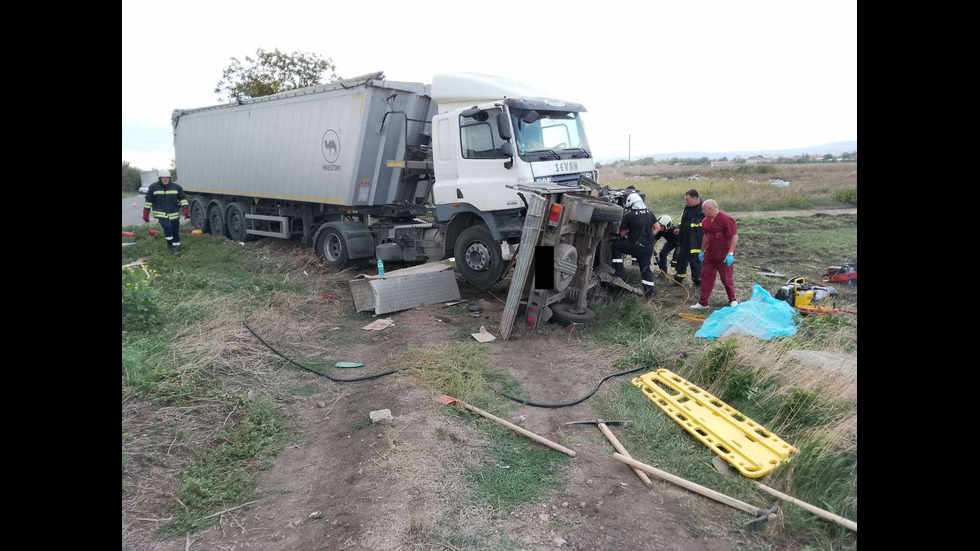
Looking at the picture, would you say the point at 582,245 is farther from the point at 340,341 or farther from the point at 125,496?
the point at 125,496

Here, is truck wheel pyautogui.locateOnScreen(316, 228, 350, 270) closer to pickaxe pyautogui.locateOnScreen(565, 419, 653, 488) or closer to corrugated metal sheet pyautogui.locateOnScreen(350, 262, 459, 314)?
corrugated metal sheet pyautogui.locateOnScreen(350, 262, 459, 314)

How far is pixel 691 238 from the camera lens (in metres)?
7.73

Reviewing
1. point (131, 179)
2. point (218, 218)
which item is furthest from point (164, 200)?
point (131, 179)

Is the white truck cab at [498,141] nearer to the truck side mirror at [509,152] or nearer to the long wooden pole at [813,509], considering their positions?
the truck side mirror at [509,152]

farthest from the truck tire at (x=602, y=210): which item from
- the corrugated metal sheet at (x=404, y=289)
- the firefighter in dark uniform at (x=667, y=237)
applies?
the corrugated metal sheet at (x=404, y=289)

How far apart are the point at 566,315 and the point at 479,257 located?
172cm

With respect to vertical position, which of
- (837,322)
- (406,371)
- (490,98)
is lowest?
(406,371)

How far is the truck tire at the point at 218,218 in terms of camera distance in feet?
43.1

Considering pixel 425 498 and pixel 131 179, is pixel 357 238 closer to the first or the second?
pixel 425 498

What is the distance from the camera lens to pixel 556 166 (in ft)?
23.3

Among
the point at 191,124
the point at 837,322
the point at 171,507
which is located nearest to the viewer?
the point at 171,507

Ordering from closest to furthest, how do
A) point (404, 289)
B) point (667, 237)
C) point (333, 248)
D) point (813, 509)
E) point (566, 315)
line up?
point (813, 509) < point (566, 315) < point (404, 289) < point (667, 237) < point (333, 248)

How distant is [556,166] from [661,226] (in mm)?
2091
